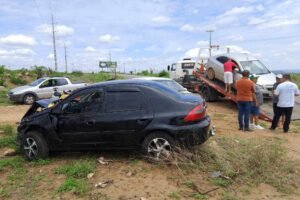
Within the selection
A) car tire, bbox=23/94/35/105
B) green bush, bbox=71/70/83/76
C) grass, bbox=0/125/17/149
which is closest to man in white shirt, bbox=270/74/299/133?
grass, bbox=0/125/17/149

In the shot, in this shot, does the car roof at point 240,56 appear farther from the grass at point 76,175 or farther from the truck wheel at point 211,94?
the grass at point 76,175

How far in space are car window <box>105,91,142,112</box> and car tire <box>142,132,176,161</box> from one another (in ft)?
2.00

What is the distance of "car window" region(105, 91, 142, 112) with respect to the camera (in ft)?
23.2

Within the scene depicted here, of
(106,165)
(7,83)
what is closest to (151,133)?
(106,165)

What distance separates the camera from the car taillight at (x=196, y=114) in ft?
22.1

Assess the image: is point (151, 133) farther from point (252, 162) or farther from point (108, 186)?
point (252, 162)

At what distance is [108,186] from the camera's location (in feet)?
19.9

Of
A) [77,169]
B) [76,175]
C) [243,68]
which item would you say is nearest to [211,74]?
[243,68]

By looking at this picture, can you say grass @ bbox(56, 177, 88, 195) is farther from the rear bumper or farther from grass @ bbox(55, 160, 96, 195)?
the rear bumper

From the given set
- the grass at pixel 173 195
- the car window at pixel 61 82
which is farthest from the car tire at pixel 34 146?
the car window at pixel 61 82

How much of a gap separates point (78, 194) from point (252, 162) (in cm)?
289

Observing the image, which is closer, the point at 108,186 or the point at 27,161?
the point at 108,186

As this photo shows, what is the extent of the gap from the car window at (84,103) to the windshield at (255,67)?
9.81m

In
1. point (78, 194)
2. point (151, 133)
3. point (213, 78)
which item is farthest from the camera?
point (213, 78)
